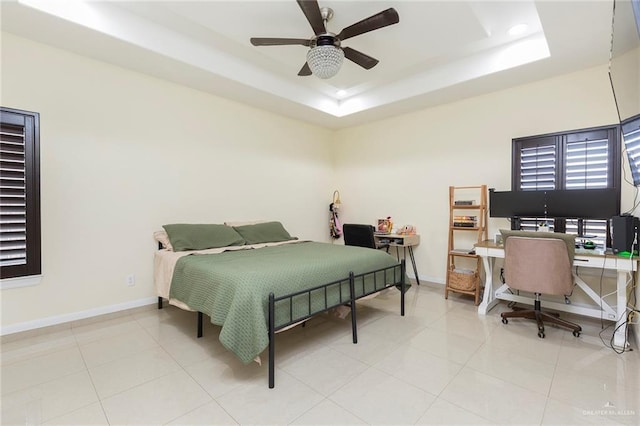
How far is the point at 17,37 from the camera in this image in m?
2.57

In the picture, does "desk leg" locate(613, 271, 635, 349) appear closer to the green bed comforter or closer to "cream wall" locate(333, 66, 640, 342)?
"cream wall" locate(333, 66, 640, 342)

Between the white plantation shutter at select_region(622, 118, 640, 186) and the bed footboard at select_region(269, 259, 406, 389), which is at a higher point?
the white plantation shutter at select_region(622, 118, 640, 186)

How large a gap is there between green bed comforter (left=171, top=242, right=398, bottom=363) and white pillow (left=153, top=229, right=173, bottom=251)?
536 mm

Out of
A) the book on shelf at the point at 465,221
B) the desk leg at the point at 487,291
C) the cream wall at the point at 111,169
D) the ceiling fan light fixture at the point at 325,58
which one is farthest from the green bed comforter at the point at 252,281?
the ceiling fan light fixture at the point at 325,58

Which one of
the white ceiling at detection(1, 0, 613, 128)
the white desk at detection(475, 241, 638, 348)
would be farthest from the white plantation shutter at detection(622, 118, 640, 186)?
the white ceiling at detection(1, 0, 613, 128)

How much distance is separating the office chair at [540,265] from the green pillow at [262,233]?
261cm

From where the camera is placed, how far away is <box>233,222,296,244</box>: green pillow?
12.5 ft

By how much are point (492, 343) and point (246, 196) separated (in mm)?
3330

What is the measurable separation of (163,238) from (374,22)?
2.92 metres

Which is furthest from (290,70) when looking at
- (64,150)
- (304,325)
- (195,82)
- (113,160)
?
(304,325)

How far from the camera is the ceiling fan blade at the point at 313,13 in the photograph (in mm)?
1949

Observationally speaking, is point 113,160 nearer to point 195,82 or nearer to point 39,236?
point 39,236

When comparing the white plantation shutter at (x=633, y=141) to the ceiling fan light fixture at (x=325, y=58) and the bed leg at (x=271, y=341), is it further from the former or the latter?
the bed leg at (x=271, y=341)

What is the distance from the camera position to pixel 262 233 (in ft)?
12.9
